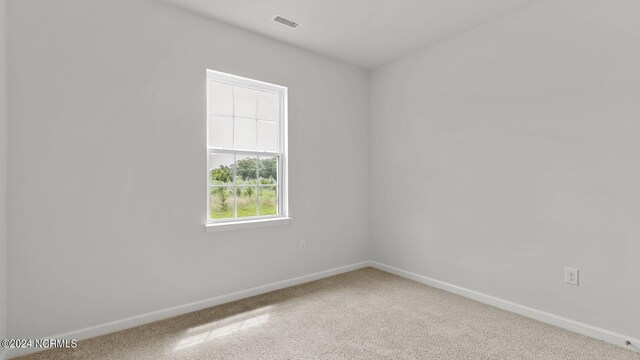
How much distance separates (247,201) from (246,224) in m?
0.25

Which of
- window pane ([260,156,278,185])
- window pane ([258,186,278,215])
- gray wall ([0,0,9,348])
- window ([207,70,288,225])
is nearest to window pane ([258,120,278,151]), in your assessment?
window ([207,70,288,225])

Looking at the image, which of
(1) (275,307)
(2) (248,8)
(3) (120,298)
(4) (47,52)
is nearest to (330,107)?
(2) (248,8)

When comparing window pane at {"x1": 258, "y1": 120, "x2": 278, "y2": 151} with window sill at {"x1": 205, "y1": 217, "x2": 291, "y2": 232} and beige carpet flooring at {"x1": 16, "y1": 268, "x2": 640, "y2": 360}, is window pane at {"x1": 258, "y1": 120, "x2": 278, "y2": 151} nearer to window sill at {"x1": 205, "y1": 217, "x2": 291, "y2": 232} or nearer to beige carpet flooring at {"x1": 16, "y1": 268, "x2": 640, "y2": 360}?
window sill at {"x1": 205, "y1": 217, "x2": 291, "y2": 232}

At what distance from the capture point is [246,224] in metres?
3.01

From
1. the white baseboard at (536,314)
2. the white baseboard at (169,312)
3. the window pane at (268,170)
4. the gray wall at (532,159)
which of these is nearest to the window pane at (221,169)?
the window pane at (268,170)

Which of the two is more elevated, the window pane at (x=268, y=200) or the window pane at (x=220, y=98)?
the window pane at (x=220, y=98)

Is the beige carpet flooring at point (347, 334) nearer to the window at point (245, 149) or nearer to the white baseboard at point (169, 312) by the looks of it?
the white baseboard at point (169, 312)

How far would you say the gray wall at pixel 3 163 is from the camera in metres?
1.91

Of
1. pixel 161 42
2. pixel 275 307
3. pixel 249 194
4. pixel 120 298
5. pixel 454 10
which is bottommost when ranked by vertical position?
pixel 275 307

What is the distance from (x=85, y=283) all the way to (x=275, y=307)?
1461 mm

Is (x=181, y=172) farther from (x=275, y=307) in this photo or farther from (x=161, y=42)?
(x=275, y=307)

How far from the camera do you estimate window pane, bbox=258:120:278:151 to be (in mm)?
3252

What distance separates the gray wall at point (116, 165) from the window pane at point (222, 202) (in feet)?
0.51

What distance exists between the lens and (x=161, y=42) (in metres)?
2.57
